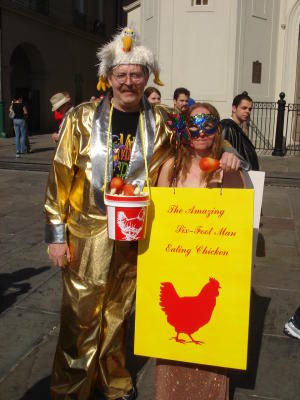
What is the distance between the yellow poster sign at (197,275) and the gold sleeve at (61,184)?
50cm

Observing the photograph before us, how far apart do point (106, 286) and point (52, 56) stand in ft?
72.1

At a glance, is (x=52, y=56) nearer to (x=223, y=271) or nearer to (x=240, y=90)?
(x=240, y=90)

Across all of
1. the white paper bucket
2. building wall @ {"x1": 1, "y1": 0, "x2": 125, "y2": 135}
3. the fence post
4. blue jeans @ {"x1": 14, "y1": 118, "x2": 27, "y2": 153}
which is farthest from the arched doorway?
the white paper bucket

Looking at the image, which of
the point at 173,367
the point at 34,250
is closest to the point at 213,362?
the point at 173,367

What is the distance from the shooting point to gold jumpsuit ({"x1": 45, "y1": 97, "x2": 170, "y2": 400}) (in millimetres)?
2504

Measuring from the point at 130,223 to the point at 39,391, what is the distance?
1331 mm

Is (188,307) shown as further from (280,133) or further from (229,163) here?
(280,133)

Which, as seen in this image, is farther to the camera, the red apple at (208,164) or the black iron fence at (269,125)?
the black iron fence at (269,125)

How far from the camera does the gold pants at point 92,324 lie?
2.53 m

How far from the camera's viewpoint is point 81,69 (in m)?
25.8

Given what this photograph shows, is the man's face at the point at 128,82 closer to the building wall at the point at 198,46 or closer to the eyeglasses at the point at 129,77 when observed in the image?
the eyeglasses at the point at 129,77

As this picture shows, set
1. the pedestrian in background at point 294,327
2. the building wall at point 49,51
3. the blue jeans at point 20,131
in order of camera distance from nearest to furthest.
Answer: the pedestrian in background at point 294,327, the blue jeans at point 20,131, the building wall at point 49,51

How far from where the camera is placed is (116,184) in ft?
7.62

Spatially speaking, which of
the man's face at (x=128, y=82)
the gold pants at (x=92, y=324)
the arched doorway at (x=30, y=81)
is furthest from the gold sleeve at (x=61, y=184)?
the arched doorway at (x=30, y=81)
